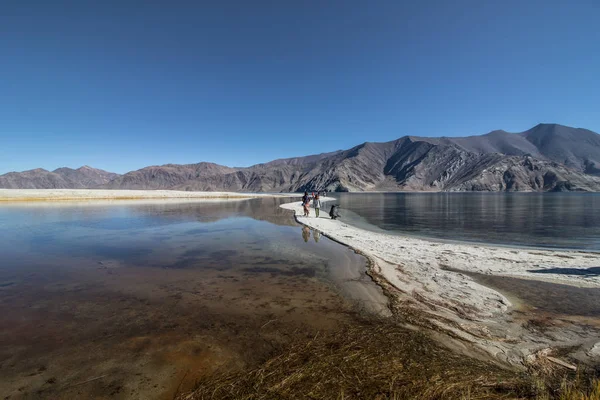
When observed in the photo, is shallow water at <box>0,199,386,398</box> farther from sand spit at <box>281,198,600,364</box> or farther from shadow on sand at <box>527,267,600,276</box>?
shadow on sand at <box>527,267,600,276</box>

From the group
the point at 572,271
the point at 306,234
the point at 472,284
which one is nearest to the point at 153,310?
the point at 472,284

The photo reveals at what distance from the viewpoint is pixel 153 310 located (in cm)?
692

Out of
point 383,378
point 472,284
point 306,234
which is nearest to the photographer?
point 383,378

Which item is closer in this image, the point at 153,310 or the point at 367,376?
the point at 367,376

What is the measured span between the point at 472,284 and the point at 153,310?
9884 mm

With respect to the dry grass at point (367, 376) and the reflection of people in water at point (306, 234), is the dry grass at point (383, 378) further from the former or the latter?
the reflection of people in water at point (306, 234)

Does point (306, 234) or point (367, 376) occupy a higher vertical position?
point (367, 376)

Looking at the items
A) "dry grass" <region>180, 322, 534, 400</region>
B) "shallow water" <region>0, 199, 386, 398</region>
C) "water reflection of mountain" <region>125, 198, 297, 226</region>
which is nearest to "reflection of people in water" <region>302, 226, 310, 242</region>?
"shallow water" <region>0, 199, 386, 398</region>

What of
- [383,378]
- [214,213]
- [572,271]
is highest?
[214,213]

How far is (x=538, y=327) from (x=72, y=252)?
18587 mm

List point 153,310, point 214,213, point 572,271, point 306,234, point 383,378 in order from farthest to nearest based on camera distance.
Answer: point 214,213
point 306,234
point 572,271
point 153,310
point 383,378

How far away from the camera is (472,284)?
349 inches

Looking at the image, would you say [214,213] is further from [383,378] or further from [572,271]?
[383,378]

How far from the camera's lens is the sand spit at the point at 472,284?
18.4ft
